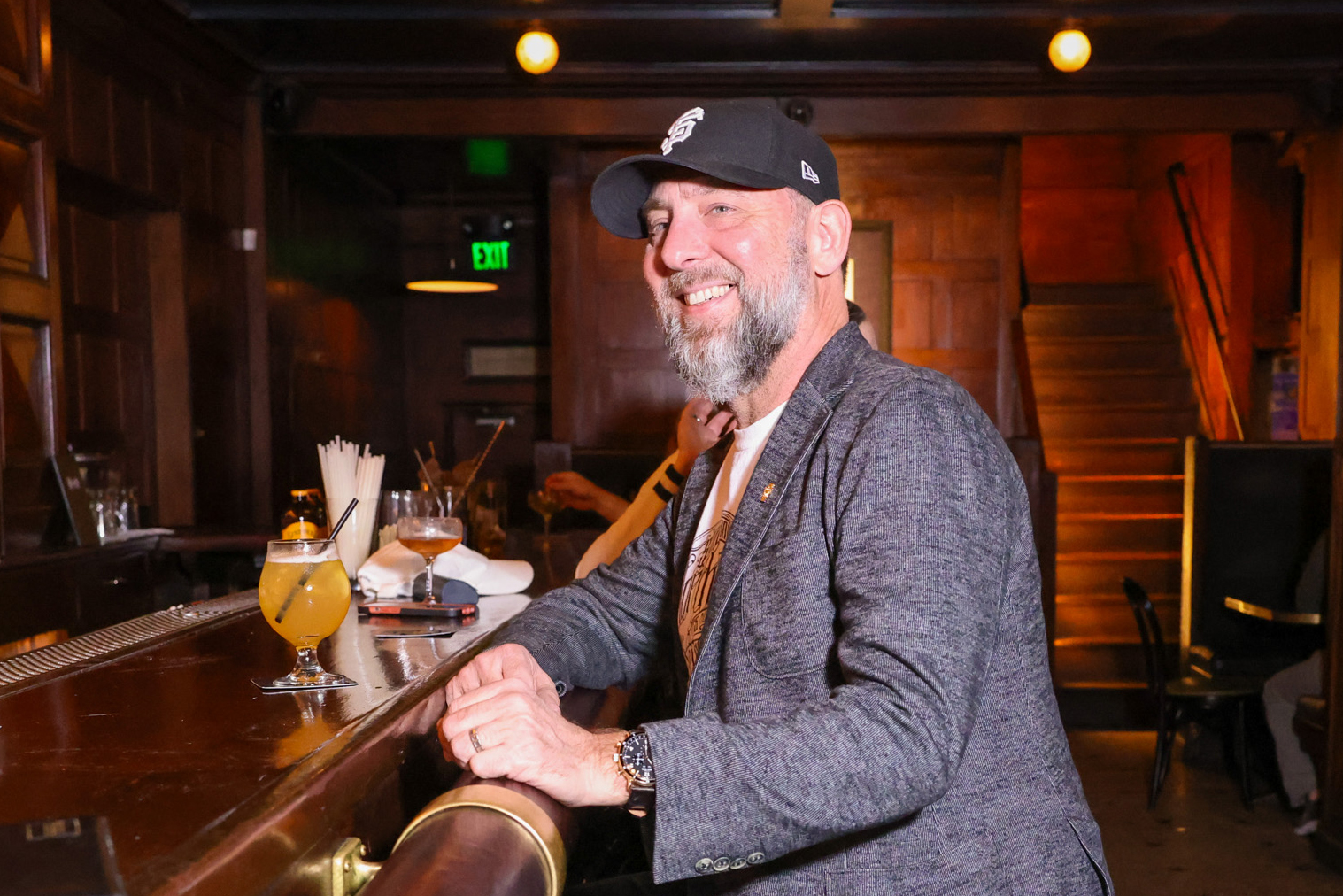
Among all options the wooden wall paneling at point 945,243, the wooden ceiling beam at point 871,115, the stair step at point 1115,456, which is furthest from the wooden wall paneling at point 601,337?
the stair step at point 1115,456

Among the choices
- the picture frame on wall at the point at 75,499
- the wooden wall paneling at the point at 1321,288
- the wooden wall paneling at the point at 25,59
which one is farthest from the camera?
the wooden wall paneling at the point at 1321,288

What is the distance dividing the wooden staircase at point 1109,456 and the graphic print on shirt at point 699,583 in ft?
14.6

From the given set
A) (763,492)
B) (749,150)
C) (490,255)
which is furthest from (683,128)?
(490,255)

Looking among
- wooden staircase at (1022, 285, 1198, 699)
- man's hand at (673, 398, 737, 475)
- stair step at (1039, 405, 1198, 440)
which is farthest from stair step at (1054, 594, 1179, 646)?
man's hand at (673, 398, 737, 475)

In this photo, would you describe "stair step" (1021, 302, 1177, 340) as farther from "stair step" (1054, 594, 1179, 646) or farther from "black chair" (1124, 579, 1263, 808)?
"black chair" (1124, 579, 1263, 808)

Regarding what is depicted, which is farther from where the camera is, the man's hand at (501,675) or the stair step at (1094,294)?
the stair step at (1094,294)

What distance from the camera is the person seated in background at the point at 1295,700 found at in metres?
4.12

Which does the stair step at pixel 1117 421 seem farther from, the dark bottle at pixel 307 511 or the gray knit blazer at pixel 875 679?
the gray knit blazer at pixel 875 679

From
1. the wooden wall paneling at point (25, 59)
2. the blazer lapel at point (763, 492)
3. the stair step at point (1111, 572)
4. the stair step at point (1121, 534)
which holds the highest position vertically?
the wooden wall paneling at point (25, 59)

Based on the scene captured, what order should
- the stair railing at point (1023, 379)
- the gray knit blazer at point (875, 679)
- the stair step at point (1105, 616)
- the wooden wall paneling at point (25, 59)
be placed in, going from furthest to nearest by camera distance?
the stair railing at point (1023, 379)
the stair step at point (1105, 616)
the wooden wall paneling at point (25, 59)
the gray knit blazer at point (875, 679)

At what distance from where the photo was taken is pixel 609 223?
174 centimetres

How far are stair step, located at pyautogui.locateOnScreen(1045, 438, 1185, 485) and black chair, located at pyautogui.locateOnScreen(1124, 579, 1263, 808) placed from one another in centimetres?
301

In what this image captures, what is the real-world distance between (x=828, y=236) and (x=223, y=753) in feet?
3.20

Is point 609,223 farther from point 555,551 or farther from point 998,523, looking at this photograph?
point 555,551
